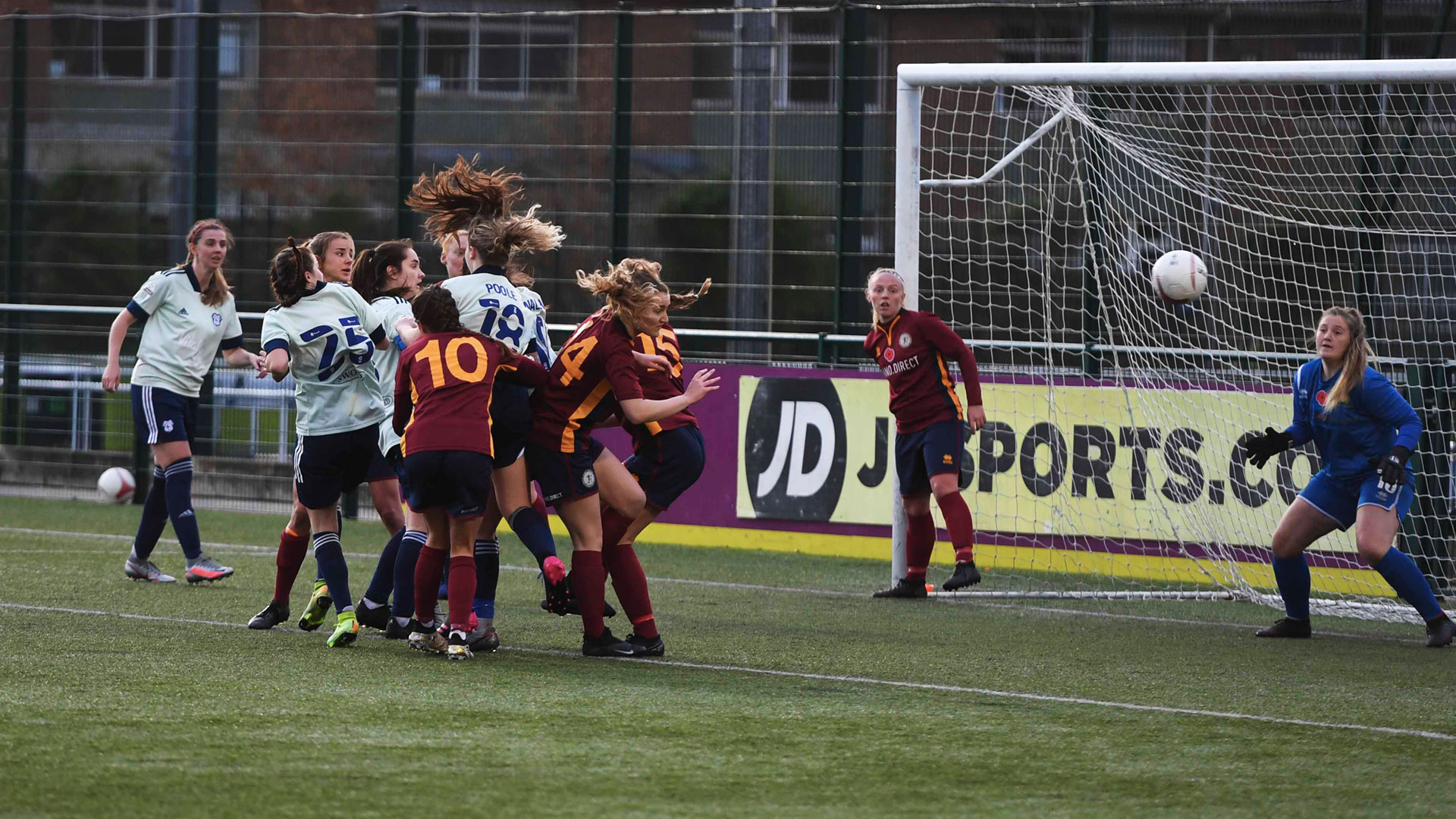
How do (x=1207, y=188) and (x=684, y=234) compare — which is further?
(x=684, y=234)

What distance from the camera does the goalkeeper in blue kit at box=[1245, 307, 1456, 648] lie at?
7926mm

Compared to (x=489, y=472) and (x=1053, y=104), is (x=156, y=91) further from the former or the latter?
(x=489, y=472)

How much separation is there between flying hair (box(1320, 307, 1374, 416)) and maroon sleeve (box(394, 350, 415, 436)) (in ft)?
13.8

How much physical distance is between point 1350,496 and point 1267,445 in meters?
0.44

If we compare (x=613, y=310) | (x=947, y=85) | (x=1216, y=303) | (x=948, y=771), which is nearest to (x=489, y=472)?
(x=613, y=310)

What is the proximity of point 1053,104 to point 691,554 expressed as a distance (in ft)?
12.5

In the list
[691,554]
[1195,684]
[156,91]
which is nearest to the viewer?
[1195,684]

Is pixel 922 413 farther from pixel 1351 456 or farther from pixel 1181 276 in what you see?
pixel 1351 456

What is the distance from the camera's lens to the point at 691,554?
1174cm

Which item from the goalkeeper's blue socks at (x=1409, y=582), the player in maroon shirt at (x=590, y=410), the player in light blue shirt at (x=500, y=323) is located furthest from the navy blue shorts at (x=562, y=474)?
the goalkeeper's blue socks at (x=1409, y=582)

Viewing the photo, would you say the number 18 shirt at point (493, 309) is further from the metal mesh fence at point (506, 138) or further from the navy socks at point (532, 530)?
the metal mesh fence at point (506, 138)

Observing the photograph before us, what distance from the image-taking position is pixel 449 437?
643 cm

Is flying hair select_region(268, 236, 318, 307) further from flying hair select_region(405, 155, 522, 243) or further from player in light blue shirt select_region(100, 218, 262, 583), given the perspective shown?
player in light blue shirt select_region(100, 218, 262, 583)

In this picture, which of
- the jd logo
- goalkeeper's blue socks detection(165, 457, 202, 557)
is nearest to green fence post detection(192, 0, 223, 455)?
the jd logo
